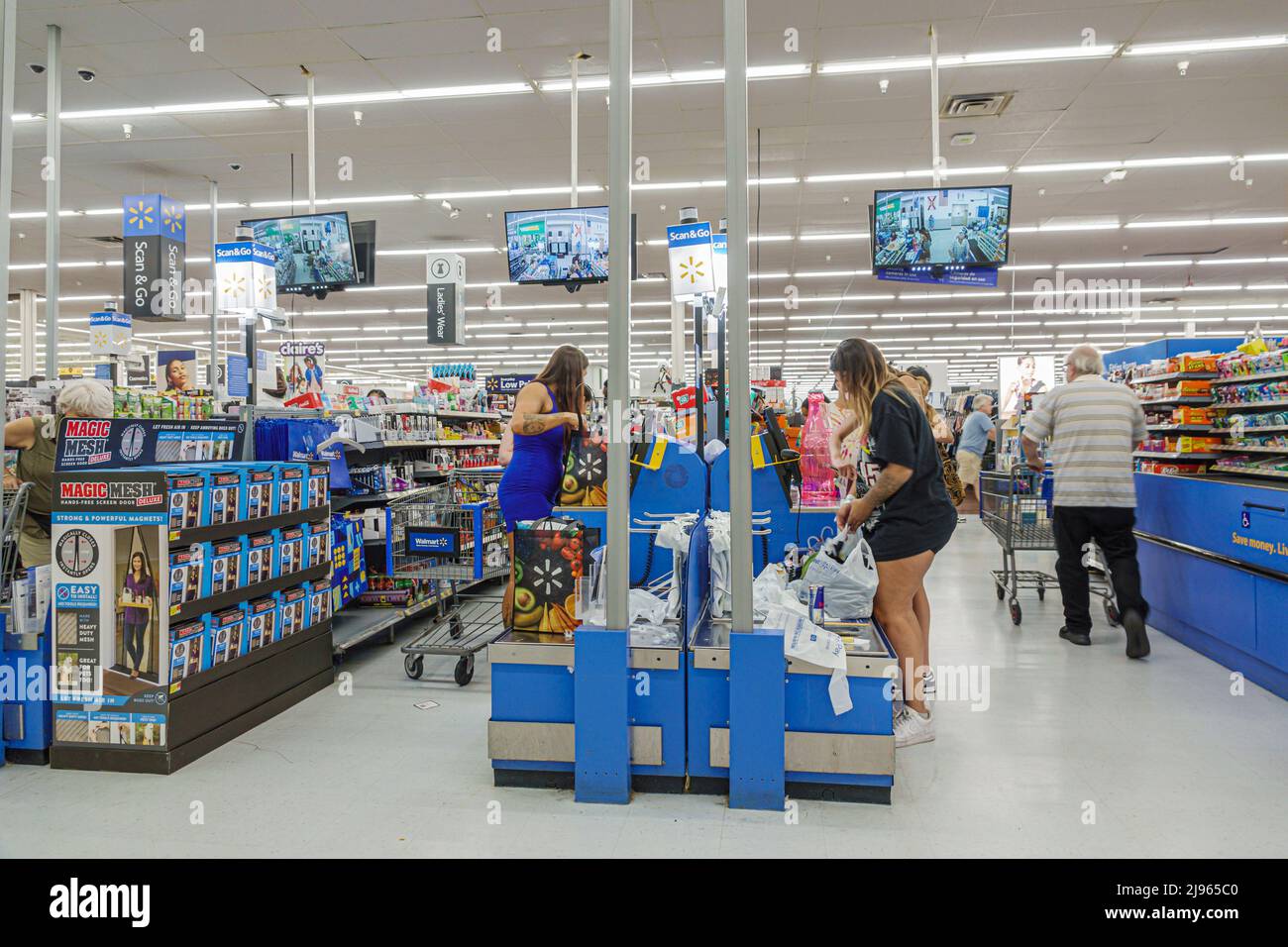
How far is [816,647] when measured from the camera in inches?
115

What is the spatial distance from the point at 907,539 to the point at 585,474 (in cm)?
162

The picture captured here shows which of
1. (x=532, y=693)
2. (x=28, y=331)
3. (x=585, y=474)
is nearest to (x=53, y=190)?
(x=585, y=474)

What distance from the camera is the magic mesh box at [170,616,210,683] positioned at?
3285 mm

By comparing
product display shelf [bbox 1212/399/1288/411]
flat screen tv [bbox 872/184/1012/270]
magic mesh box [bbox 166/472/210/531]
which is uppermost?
flat screen tv [bbox 872/184/1012/270]

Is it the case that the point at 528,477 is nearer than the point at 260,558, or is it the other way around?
the point at 260,558

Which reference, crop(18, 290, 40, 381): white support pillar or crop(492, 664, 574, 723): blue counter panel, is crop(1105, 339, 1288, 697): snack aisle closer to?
crop(492, 664, 574, 723): blue counter panel

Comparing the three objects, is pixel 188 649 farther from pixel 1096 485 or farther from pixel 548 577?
pixel 1096 485

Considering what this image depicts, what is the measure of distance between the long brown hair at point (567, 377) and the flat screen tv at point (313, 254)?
4.33 meters

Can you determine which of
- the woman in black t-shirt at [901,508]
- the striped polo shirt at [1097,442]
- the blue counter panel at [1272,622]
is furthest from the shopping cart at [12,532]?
the blue counter panel at [1272,622]

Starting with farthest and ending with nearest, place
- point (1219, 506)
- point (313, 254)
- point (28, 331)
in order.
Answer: point (28, 331), point (313, 254), point (1219, 506)

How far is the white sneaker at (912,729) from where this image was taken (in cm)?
343

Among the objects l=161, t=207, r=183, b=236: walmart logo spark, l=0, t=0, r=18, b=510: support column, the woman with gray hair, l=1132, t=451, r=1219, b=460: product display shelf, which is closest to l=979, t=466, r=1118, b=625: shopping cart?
l=1132, t=451, r=1219, b=460: product display shelf

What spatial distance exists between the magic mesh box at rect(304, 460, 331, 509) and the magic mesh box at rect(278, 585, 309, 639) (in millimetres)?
486
